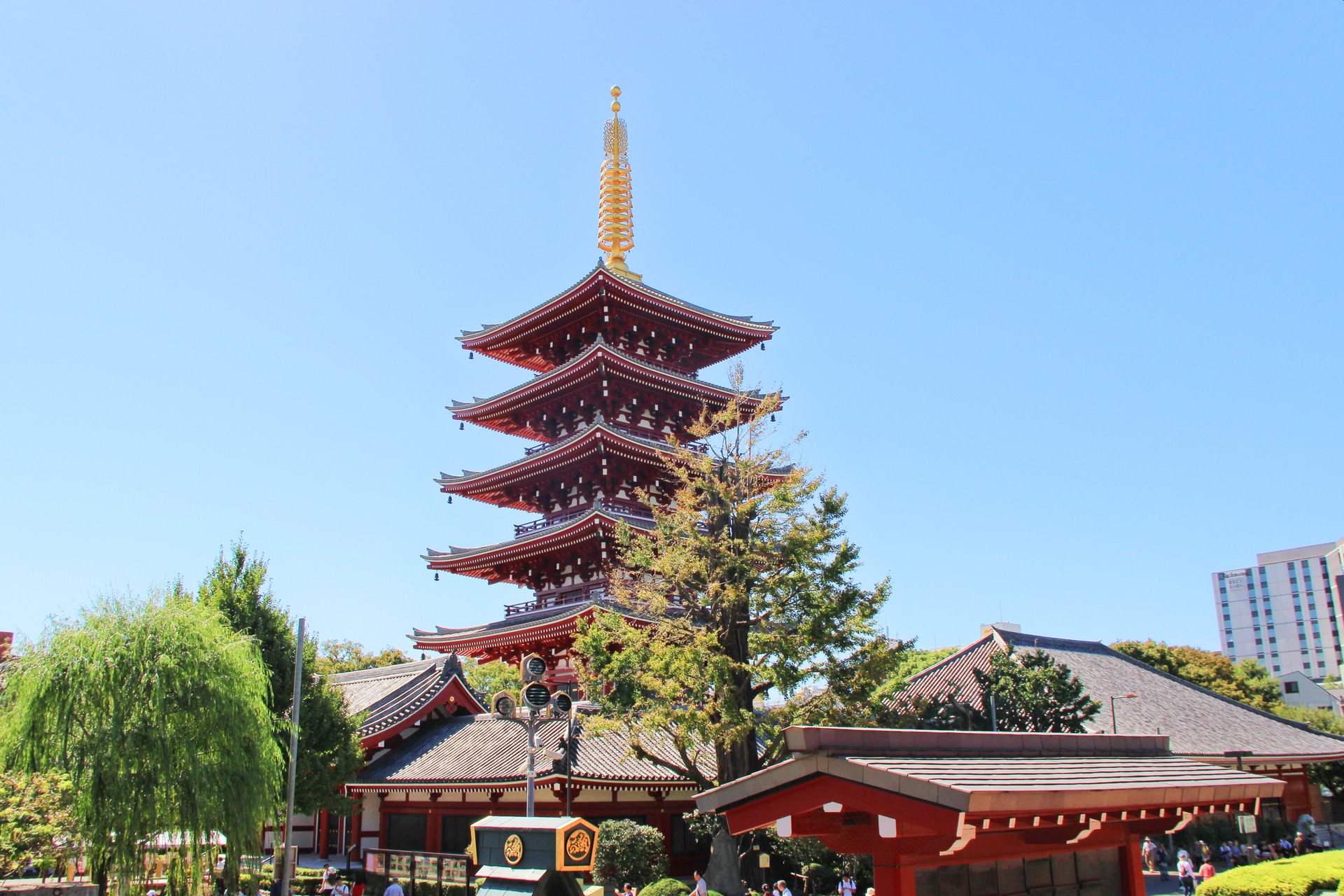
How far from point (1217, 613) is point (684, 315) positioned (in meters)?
123

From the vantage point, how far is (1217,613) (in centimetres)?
13100

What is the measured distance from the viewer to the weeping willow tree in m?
14.3

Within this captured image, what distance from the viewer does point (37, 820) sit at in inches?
613

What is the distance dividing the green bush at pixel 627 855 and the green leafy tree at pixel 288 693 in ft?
23.4

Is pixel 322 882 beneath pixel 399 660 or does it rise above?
beneath

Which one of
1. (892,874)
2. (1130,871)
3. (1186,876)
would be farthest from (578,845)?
(1186,876)

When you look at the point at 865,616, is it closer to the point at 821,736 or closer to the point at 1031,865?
the point at 1031,865

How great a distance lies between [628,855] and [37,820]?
10720 mm

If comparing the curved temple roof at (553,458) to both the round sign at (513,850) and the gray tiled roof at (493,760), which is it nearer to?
the gray tiled roof at (493,760)

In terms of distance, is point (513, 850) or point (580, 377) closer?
point (513, 850)

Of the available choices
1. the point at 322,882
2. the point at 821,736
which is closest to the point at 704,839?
the point at 322,882

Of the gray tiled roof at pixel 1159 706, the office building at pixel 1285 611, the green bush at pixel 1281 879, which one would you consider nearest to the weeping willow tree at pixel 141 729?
the green bush at pixel 1281 879

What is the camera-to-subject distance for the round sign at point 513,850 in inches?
363

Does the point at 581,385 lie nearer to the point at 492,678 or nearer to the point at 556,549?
the point at 556,549
